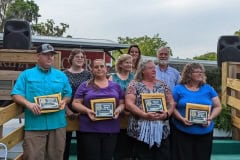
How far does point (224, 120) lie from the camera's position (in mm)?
6414

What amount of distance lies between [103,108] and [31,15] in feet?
115

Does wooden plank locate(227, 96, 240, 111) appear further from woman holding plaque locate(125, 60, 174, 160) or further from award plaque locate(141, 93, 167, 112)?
award plaque locate(141, 93, 167, 112)

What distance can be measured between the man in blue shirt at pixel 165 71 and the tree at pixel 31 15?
98.9ft

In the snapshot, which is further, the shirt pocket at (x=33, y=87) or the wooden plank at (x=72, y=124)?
the wooden plank at (x=72, y=124)

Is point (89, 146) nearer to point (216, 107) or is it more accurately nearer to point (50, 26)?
point (216, 107)

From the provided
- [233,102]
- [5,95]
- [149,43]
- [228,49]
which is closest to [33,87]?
[5,95]

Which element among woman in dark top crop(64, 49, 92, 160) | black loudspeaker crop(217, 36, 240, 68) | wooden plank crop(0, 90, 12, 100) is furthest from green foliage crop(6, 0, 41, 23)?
woman in dark top crop(64, 49, 92, 160)

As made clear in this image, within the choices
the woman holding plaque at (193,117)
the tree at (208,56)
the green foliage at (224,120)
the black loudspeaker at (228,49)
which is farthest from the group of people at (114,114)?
the tree at (208,56)

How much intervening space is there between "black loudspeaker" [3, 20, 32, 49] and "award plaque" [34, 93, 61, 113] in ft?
14.6

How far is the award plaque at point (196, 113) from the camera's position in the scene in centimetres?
445

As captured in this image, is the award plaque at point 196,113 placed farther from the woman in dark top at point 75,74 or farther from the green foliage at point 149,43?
the green foliage at point 149,43

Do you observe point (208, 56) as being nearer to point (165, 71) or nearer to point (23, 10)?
point (23, 10)

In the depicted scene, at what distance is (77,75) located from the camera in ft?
15.2

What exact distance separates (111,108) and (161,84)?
0.63 meters
